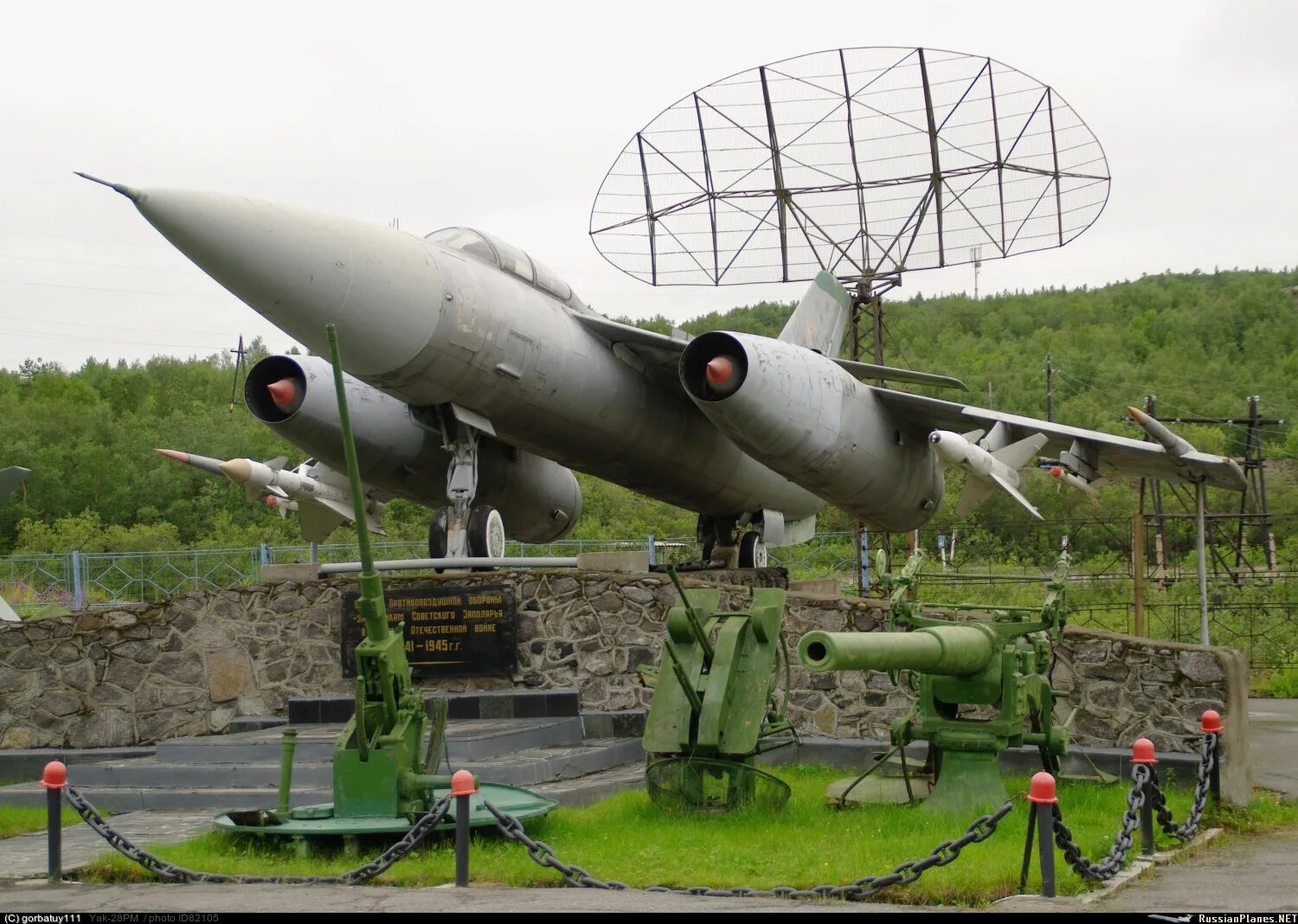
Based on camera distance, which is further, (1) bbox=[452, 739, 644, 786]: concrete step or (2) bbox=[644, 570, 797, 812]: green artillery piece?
(1) bbox=[452, 739, 644, 786]: concrete step

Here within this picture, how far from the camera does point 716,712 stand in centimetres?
783

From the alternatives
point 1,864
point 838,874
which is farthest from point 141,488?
point 838,874

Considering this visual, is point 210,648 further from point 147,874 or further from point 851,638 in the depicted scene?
point 851,638

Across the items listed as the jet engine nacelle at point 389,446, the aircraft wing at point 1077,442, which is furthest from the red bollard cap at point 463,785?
the aircraft wing at point 1077,442

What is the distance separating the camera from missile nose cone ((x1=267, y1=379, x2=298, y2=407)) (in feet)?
43.0

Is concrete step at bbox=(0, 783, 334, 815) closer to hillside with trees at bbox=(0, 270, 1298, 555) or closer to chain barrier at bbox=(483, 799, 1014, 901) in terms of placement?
chain barrier at bbox=(483, 799, 1014, 901)

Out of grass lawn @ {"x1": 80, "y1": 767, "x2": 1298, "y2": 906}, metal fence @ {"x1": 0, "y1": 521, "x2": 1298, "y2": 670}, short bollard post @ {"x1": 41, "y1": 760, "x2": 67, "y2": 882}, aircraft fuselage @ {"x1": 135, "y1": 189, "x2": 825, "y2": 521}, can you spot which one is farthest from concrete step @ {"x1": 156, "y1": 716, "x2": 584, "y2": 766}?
metal fence @ {"x1": 0, "y1": 521, "x2": 1298, "y2": 670}

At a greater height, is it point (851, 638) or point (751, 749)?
point (851, 638)

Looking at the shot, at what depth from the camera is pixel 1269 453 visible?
4991 cm

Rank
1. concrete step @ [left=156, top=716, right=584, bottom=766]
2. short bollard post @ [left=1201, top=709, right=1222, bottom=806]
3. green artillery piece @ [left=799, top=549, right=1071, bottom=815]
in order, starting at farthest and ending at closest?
concrete step @ [left=156, top=716, right=584, bottom=766] < short bollard post @ [left=1201, top=709, right=1222, bottom=806] < green artillery piece @ [left=799, top=549, right=1071, bottom=815]

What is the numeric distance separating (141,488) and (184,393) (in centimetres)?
1465

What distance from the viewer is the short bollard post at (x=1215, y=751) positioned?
7.63 meters

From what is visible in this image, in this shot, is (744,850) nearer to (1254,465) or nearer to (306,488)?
(306,488)

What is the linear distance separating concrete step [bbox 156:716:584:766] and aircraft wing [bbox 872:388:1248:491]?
17.5 ft
